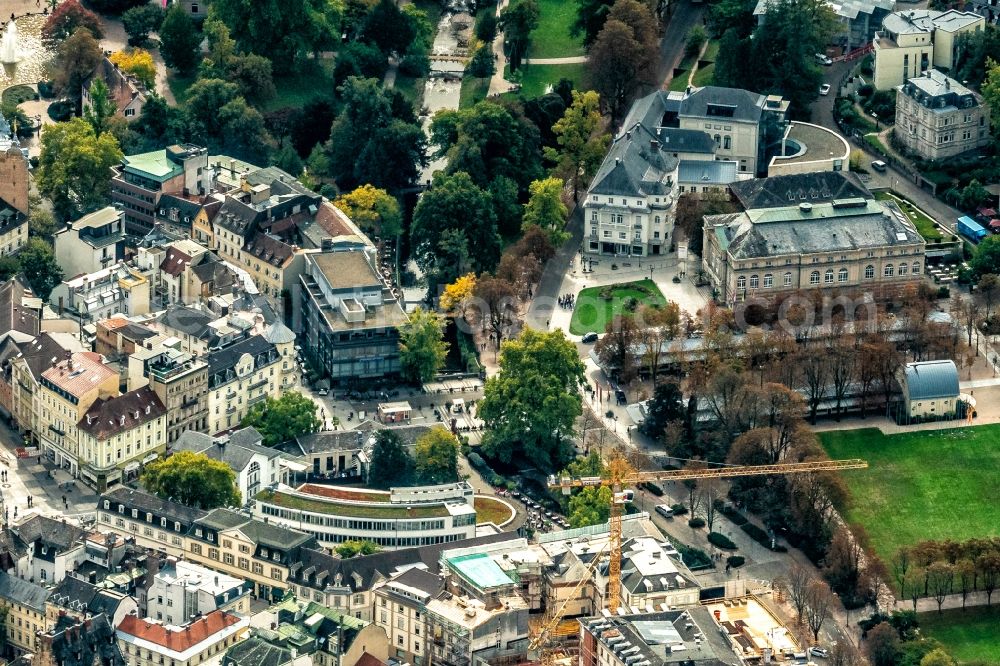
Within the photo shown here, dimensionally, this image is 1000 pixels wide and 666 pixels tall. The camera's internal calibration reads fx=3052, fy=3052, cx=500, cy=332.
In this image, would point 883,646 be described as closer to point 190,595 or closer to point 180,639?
point 190,595

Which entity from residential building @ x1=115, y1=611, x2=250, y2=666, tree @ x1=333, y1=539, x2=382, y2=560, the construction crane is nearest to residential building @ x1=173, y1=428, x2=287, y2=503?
tree @ x1=333, y1=539, x2=382, y2=560

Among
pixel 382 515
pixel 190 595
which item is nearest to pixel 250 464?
pixel 382 515

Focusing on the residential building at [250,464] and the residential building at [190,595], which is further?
the residential building at [250,464]

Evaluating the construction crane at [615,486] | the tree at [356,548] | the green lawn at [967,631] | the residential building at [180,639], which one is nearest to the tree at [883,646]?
the green lawn at [967,631]

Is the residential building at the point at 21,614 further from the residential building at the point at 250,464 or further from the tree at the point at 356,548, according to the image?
the tree at the point at 356,548

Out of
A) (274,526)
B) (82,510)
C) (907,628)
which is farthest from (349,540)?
(907,628)
